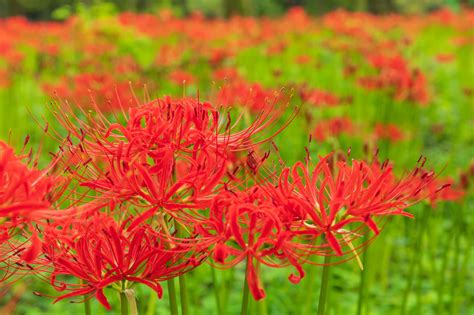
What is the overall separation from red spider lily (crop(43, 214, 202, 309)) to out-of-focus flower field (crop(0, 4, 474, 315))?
0.14 metres

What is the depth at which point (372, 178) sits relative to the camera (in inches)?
51.4

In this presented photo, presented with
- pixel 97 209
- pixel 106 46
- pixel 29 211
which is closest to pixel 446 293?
pixel 97 209

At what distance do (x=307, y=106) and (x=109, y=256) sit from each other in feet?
7.12

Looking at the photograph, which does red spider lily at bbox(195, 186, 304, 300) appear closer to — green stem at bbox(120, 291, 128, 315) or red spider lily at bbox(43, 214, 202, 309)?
red spider lily at bbox(43, 214, 202, 309)

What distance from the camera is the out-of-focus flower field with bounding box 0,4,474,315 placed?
250 centimetres

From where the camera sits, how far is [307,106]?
327cm

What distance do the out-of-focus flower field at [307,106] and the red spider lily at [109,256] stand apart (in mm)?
136

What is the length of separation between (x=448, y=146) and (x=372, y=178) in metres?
5.28

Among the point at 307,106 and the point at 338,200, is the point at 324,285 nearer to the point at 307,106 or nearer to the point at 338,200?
the point at 338,200

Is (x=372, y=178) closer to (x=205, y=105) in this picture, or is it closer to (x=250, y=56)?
(x=205, y=105)

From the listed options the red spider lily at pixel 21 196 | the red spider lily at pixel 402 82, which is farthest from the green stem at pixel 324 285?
the red spider lily at pixel 402 82

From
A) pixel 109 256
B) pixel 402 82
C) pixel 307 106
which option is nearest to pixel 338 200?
pixel 109 256

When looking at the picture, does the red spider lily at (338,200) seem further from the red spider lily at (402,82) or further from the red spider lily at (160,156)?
the red spider lily at (402,82)

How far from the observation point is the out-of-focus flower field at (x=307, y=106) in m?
2.50
